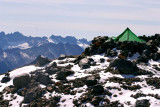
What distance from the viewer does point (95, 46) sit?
57562 mm

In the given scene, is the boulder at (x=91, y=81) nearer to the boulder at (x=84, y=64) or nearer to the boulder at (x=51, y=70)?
the boulder at (x=84, y=64)

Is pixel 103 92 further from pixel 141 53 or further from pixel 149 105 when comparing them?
pixel 141 53

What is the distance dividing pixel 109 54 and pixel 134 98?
21.4 m

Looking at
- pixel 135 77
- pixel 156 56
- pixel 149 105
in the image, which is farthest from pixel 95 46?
pixel 149 105

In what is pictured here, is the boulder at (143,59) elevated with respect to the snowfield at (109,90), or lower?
elevated

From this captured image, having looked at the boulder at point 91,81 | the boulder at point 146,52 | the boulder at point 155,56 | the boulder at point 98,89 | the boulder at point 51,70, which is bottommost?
the boulder at point 98,89

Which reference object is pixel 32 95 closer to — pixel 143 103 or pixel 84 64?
pixel 84 64

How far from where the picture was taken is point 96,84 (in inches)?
1342

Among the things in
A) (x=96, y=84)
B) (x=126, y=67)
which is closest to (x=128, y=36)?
(x=126, y=67)

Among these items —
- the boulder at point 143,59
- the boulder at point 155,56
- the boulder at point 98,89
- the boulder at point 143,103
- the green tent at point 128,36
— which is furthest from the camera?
the green tent at point 128,36

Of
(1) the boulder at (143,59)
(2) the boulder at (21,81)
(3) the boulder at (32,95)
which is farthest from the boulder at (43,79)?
(1) the boulder at (143,59)

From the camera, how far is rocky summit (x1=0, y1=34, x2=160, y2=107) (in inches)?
1191

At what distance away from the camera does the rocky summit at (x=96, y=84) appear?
30250mm

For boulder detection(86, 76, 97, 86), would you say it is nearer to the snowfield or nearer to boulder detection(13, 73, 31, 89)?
the snowfield
